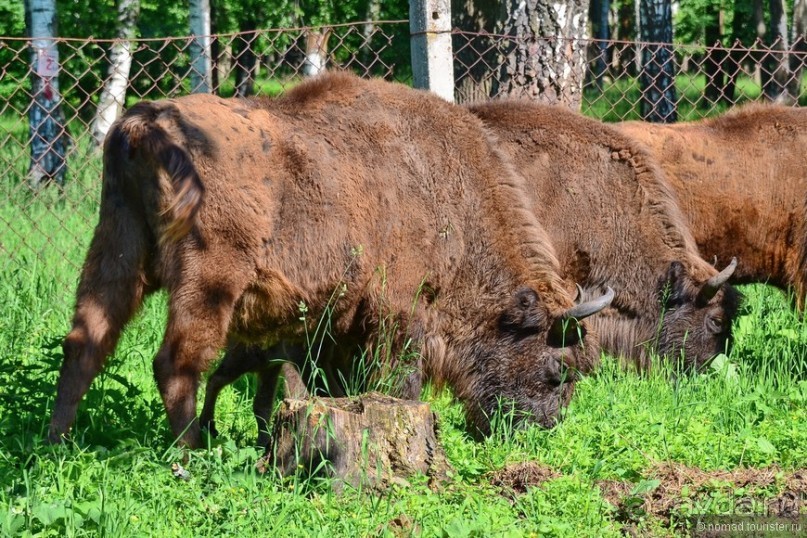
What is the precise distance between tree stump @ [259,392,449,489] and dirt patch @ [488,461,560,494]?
0.27m

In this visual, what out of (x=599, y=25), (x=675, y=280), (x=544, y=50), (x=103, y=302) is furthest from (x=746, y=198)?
(x=599, y=25)

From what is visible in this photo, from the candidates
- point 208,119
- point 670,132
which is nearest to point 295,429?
point 208,119

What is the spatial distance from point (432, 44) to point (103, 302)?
2.77m

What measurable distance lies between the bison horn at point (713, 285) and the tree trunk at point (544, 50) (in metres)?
1.73

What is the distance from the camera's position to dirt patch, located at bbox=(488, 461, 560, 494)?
13.4ft

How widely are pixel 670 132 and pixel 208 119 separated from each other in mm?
4055

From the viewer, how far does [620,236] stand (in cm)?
623

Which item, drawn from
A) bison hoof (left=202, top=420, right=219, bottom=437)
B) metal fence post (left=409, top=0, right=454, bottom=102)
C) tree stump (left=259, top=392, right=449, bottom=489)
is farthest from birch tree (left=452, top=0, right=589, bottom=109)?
tree stump (left=259, top=392, right=449, bottom=489)

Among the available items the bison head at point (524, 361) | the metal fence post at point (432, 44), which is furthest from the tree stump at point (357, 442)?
the metal fence post at point (432, 44)

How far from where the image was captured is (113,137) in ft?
13.9

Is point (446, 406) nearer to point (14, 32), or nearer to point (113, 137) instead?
point (113, 137)

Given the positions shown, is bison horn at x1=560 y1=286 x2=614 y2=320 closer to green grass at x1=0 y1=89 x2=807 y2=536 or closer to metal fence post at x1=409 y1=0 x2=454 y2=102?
green grass at x1=0 y1=89 x2=807 y2=536

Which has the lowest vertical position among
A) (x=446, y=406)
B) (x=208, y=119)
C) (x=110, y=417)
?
(x=446, y=406)

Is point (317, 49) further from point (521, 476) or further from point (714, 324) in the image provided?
point (521, 476)
